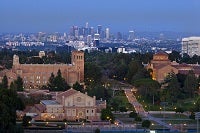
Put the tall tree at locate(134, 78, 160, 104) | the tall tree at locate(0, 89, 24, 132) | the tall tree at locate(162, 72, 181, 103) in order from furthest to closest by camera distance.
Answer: the tall tree at locate(134, 78, 160, 104) → the tall tree at locate(162, 72, 181, 103) → the tall tree at locate(0, 89, 24, 132)

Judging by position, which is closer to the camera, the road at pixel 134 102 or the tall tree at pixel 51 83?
the road at pixel 134 102

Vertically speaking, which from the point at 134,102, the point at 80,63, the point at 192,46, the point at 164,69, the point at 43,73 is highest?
the point at 80,63

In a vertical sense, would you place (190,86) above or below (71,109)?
above

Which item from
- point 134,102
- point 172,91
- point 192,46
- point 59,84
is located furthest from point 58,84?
point 192,46

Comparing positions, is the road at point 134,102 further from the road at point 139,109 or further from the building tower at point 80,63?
the building tower at point 80,63

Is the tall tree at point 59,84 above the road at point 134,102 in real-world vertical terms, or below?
above

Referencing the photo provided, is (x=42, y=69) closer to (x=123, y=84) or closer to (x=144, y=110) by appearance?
(x=123, y=84)

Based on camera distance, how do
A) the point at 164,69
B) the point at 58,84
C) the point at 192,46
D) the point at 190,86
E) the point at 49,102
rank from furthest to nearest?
1. the point at 192,46
2. the point at 164,69
3. the point at 58,84
4. the point at 190,86
5. the point at 49,102

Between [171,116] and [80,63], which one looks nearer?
[171,116]

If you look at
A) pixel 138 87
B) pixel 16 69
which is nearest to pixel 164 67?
pixel 138 87

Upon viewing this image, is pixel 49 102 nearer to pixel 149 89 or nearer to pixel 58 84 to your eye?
pixel 149 89

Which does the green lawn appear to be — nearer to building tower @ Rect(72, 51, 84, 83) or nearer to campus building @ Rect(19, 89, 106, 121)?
campus building @ Rect(19, 89, 106, 121)

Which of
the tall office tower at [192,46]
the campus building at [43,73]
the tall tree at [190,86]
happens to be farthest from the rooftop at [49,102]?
the tall office tower at [192,46]

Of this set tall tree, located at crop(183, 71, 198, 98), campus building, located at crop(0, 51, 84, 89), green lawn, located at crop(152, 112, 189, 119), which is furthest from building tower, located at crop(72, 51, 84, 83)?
green lawn, located at crop(152, 112, 189, 119)
